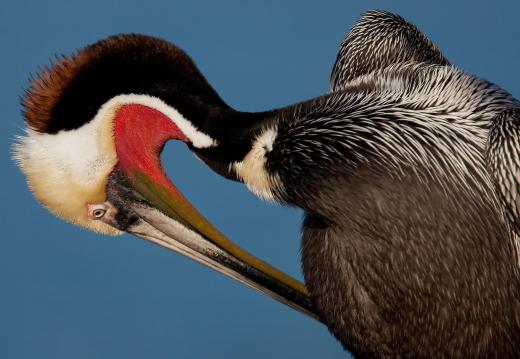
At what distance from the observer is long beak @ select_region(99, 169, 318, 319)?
4051 mm

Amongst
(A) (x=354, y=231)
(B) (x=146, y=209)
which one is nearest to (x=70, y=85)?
(B) (x=146, y=209)

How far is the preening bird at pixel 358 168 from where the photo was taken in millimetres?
3662

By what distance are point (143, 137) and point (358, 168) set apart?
0.89 metres

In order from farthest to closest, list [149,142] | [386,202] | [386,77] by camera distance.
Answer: [386,77] < [149,142] < [386,202]

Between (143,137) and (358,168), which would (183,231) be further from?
(358,168)

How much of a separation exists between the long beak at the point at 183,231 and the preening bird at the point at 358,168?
86 mm

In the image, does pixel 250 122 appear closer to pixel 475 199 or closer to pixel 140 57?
pixel 140 57

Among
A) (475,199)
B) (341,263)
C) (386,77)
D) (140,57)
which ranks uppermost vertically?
(386,77)

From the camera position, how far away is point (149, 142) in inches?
155

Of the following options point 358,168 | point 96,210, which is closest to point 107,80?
point 96,210

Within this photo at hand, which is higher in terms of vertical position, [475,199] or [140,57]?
[140,57]

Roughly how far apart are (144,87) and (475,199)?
1348mm

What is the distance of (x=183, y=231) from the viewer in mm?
4129

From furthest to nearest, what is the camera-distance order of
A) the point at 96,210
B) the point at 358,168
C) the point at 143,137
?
the point at 96,210, the point at 143,137, the point at 358,168
